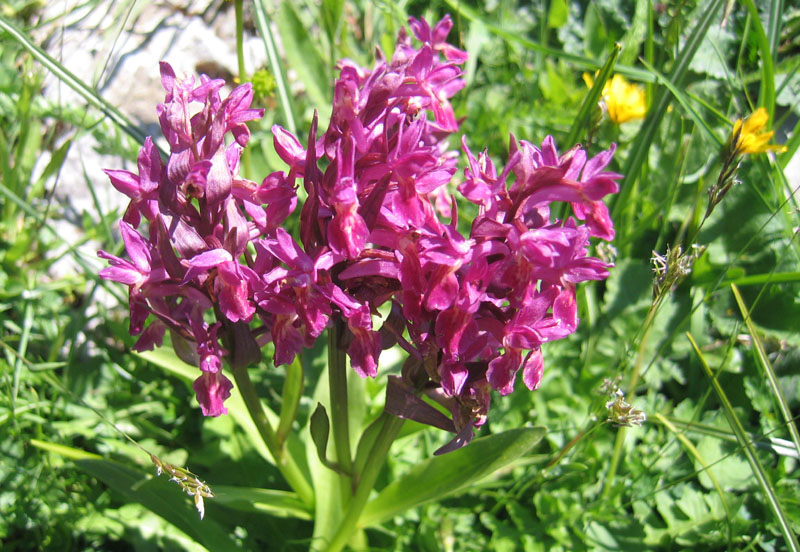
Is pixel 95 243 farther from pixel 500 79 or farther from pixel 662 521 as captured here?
pixel 662 521

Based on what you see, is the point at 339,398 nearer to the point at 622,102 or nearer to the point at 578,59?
the point at 578,59

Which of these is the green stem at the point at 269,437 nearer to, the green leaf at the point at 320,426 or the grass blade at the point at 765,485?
the green leaf at the point at 320,426

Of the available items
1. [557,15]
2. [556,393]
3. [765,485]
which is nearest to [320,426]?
[556,393]

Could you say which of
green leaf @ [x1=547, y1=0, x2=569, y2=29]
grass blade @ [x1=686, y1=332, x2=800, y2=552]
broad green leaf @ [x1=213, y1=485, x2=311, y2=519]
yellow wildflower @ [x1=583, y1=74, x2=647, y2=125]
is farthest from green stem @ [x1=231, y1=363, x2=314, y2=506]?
green leaf @ [x1=547, y1=0, x2=569, y2=29]

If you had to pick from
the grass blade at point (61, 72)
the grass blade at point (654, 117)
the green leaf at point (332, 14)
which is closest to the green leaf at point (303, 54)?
the green leaf at point (332, 14)

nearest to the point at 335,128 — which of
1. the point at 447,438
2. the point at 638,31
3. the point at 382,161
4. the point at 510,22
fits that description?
the point at 382,161

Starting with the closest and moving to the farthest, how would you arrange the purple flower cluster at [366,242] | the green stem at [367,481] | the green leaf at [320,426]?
the purple flower cluster at [366,242], the green leaf at [320,426], the green stem at [367,481]
